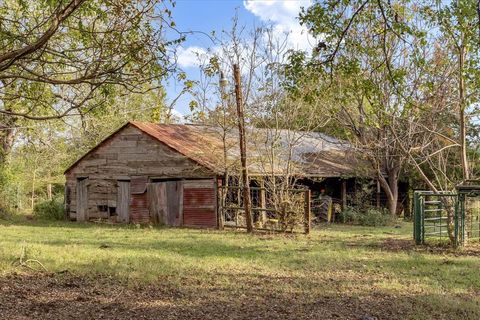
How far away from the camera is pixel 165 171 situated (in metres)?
A: 23.1

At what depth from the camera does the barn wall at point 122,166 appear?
2278cm

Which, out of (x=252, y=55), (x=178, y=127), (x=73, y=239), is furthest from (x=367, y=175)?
(x=73, y=239)

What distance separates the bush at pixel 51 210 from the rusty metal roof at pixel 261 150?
3.12 m

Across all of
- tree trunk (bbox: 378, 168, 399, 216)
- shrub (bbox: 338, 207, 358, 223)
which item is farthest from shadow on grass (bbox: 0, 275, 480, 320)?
tree trunk (bbox: 378, 168, 399, 216)

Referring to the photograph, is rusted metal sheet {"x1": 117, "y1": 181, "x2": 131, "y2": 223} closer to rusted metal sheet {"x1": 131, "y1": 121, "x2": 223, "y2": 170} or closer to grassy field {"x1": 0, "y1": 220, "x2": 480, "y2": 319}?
rusted metal sheet {"x1": 131, "y1": 121, "x2": 223, "y2": 170}

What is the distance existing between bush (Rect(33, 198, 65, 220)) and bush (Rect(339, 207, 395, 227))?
47.3 ft

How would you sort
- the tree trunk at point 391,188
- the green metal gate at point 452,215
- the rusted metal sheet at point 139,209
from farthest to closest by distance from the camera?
the tree trunk at point 391,188 → the rusted metal sheet at point 139,209 → the green metal gate at point 452,215

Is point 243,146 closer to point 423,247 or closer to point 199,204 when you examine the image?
point 199,204

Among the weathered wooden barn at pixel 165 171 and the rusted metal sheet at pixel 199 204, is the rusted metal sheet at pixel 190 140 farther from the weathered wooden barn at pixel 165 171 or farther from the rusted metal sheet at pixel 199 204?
the rusted metal sheet at pixel 199 204

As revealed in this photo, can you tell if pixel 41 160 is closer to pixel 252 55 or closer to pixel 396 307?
pixel 252 55

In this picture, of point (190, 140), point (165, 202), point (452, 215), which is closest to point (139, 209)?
point (165, 202)

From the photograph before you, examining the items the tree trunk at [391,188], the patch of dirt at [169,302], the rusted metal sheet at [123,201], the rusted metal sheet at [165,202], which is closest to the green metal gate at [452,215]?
the patch of dirt at [169,302]

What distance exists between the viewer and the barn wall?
22781 mm

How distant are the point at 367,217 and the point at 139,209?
1086 centimetres
